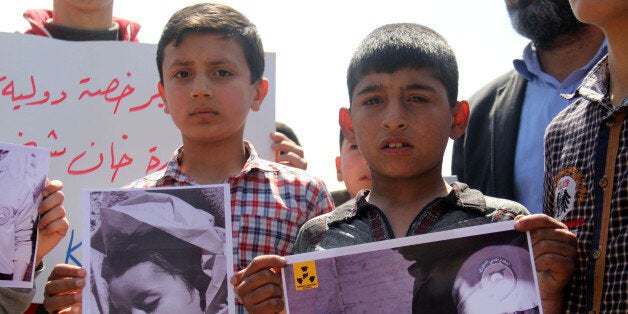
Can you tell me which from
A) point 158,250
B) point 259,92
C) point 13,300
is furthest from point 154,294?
point 259,92

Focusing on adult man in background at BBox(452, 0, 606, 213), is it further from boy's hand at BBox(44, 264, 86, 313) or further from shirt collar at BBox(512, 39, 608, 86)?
boy's hand at BBox(44, 264, 86, 313)

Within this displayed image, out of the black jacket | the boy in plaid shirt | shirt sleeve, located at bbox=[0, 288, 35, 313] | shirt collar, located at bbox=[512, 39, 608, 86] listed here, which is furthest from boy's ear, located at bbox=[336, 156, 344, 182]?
shirt sleeve, located at bbox=[0, 288, 35, 313]

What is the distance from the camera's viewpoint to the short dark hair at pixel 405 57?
271 centimetres

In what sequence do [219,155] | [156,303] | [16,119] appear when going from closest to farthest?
[156,303]
[219,155]
[16,119]

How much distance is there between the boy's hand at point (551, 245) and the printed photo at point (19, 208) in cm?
144

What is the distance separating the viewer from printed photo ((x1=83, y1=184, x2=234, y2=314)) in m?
2.43

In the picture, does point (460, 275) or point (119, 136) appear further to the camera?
point (119, 136)

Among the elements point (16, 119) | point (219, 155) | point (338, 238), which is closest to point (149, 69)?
point (16, 119)

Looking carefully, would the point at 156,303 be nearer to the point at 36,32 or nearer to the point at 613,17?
the point at 613,17

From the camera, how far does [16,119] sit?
376cm

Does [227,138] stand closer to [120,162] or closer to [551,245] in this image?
[120,162]

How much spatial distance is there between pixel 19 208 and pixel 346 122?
3.65ft

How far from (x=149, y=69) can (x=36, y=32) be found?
1.78 feet

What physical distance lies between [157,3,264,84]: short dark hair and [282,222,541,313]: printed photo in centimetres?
131
